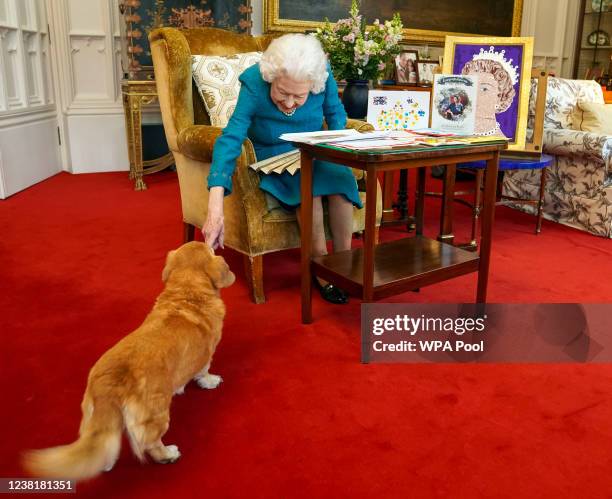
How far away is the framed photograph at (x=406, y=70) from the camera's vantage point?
563 cm

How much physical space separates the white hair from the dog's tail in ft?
4.37

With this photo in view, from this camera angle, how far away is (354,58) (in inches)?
122

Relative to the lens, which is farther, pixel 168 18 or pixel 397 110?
pixel 168 18

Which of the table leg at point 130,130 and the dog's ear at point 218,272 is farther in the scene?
the table leg at point 130,130

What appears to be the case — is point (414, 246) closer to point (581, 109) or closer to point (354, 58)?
point (354, 58)

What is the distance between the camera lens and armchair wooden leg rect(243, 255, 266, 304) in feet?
7.97

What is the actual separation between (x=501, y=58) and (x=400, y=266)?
1649 millimetres

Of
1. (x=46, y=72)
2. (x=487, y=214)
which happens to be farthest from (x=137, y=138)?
(x=487, y=214)

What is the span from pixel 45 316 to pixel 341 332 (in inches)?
44.8

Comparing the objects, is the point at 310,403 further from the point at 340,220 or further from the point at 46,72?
the point at 46,72

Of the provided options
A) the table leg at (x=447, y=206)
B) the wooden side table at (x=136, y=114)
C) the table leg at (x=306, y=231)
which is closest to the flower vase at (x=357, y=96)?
the table leg at (x=447, y=206)

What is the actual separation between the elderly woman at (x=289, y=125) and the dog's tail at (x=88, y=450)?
33.4 inches

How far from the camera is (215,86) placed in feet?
9.25

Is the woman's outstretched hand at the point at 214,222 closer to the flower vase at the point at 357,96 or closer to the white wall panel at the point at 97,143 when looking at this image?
the flower vase at the point at 357,96
